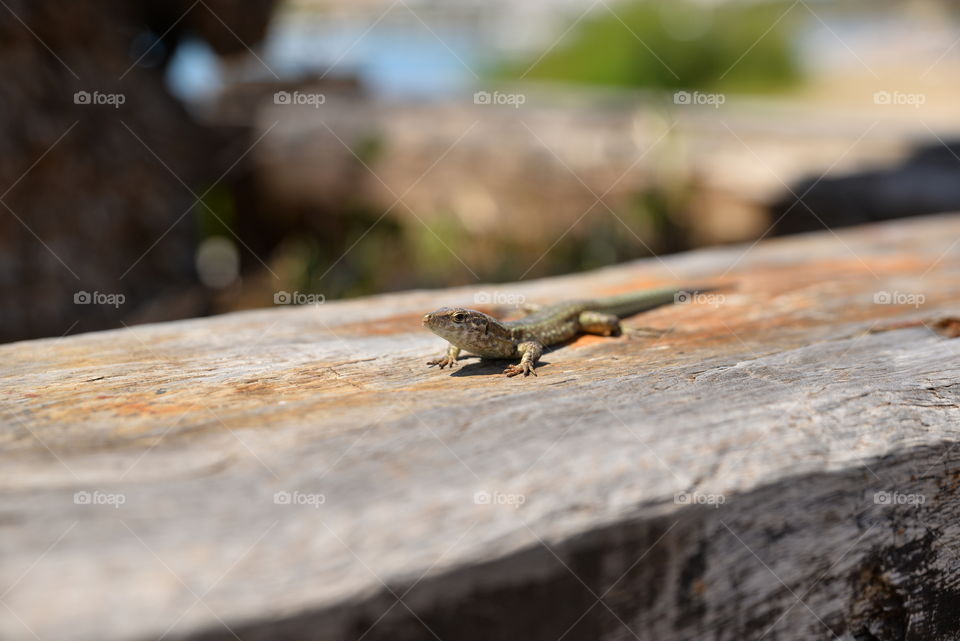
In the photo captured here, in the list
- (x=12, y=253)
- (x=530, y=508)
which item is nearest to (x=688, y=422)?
(x=530, y=508)

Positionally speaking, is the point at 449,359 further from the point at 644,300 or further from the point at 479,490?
the point at 644,300

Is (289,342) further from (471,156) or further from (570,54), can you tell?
(570,54)

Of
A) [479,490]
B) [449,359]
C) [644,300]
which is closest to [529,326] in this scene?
[449,359]

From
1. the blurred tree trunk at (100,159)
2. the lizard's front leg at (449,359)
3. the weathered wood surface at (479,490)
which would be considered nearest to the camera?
the weathered wood surface at (479,490)

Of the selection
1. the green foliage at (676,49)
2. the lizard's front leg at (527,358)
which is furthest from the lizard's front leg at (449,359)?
the green foliage at (676,49)

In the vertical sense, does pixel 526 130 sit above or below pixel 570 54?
below

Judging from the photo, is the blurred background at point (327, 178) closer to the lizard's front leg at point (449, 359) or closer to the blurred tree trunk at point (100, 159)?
the blurred tree trunk at point (100, 159)

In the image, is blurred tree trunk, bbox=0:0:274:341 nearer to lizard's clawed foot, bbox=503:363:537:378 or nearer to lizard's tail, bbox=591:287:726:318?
lizard's tail, bbox=591:287:726:318
